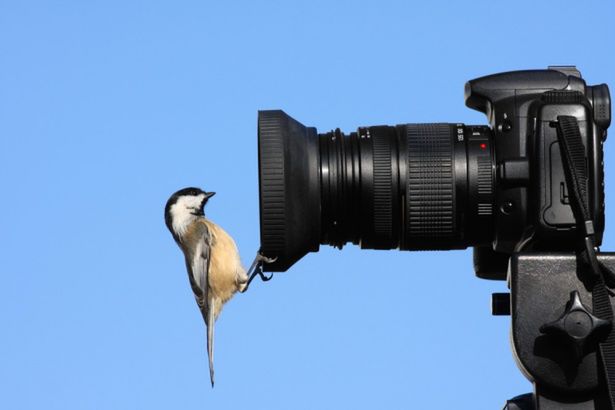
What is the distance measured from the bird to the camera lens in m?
1.40

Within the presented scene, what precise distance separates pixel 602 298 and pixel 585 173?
343 millimetres

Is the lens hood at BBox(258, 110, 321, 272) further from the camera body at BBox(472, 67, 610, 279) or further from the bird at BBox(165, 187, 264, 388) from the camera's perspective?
the bird at BBox(165, 187, 264, 388)

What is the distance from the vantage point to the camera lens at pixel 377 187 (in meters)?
3.05

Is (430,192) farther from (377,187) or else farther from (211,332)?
(211,332)

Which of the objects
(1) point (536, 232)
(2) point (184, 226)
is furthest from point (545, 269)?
(2) point (184, 226)

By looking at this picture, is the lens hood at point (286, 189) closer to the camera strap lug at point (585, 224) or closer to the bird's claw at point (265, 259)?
the bird's claw at point (265, 259)

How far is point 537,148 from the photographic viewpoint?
9.52 feet

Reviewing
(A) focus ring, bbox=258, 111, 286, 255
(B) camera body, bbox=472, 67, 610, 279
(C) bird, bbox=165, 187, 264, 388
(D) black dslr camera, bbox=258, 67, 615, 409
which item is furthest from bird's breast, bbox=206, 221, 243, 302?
(B) camera body, bbox=472, 67, 610, 279

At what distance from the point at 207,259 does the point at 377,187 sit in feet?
5.65

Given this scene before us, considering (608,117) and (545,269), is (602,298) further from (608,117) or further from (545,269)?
(608,117)

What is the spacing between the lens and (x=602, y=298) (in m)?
2.72

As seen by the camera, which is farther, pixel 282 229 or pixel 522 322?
pixel 282 229

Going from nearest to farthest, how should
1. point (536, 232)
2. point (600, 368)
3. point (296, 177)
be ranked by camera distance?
1. point (600, 368)
2. point (536, 232)
3. point (296, 177)

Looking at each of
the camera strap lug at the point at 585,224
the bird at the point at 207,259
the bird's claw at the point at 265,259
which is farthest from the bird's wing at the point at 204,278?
the camera strap lug at the point at 585,224
